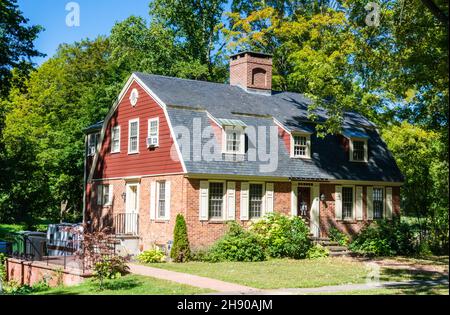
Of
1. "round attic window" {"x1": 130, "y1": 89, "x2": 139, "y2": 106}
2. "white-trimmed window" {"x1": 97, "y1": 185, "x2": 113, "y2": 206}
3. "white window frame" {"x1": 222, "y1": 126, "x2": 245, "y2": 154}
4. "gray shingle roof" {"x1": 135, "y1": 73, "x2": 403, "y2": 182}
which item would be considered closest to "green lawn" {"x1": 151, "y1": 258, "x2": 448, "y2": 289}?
"gray shingle roof" {"x1": 135, "y1": 73, "x2": 403, "y2": 182}

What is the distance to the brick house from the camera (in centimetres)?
2461

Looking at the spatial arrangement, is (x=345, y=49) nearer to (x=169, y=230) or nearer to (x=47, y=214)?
(x=169, y=230)

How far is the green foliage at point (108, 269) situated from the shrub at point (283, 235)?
7.23m

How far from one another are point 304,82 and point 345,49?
1350 centimetres

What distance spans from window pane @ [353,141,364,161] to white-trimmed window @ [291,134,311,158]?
10.2 ft

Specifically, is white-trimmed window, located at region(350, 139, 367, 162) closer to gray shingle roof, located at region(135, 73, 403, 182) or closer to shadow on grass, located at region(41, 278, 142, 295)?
gray shingle roof, located at region(135, 73, 403, 182)

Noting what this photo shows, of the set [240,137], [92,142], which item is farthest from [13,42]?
[240,137]

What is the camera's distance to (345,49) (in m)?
25.6

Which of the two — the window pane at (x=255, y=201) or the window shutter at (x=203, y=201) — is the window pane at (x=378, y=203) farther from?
the window shutter at (x=203, y=201)

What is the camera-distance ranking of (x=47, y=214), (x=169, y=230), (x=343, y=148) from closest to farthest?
(x=169, y=230) < (x=343, y=148) < (x=47, y=214)

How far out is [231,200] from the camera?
2497 centimetres

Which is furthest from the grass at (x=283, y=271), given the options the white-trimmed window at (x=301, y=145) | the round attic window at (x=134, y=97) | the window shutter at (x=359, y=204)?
the round attic window at (x=134, y=97)

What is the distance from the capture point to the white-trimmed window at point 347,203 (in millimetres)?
28547
